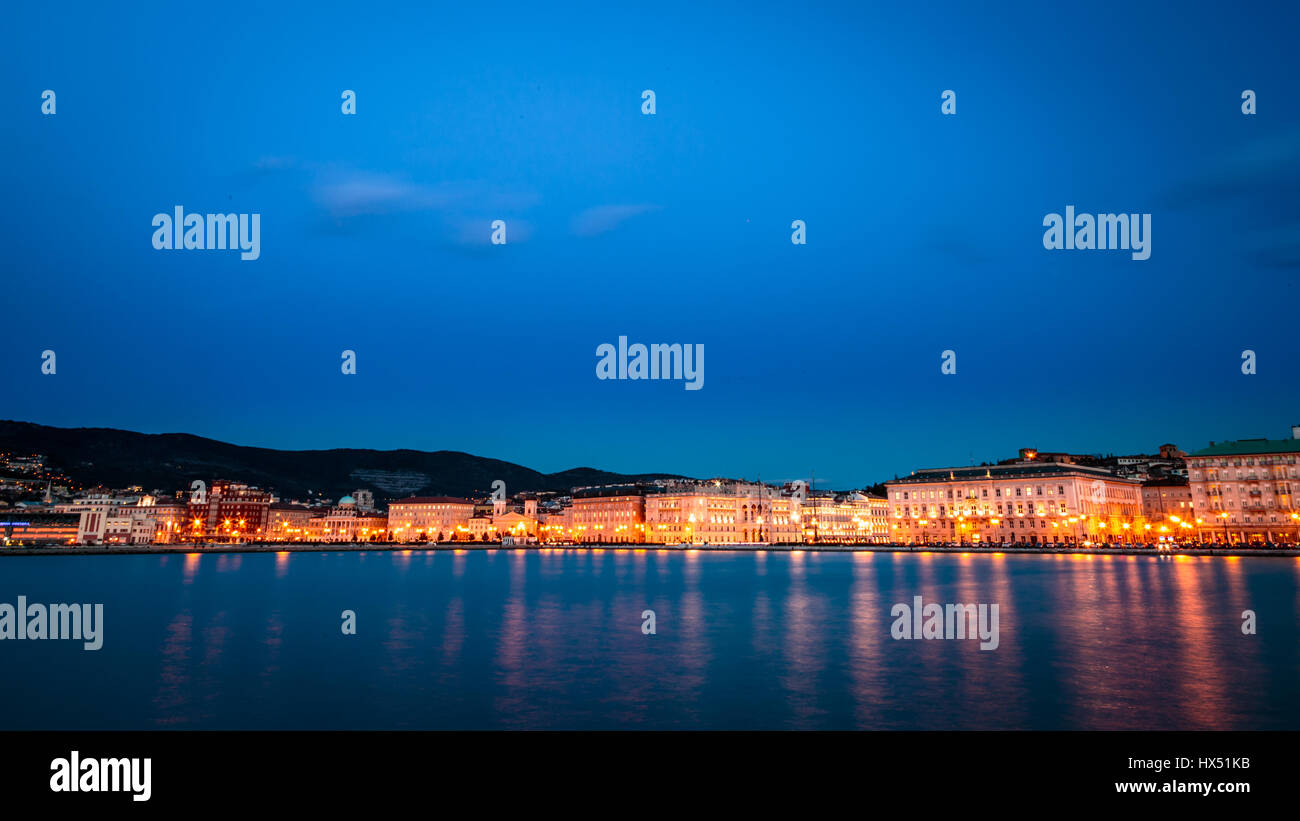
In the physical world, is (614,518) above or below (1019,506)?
below

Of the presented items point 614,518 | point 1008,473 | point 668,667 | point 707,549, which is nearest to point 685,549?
point 707,549

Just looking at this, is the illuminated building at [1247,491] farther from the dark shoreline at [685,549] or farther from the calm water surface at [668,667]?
the calm water surface at [668,667]

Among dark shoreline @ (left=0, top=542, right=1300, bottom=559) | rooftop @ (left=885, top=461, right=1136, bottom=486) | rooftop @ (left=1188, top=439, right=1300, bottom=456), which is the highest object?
rooftop @ (left=1188, top=439, right=1300, bottom=456)

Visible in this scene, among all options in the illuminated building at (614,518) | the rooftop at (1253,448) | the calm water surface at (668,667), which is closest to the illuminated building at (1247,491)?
the rooftop at (1253,448)

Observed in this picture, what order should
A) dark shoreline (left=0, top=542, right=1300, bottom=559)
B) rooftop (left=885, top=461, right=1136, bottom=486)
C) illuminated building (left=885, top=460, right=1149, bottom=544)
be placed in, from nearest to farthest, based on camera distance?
dark shoreline (left=0, top=542, right=1300, bottom=559)
illuminated building (left=885, top=460, right=1149, bottom=544)
rooftop (left=885, top=461, right=1136, bottom=486)

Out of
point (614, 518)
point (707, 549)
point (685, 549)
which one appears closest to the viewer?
point (707, 549)

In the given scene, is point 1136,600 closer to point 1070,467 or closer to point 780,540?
point 1070,467

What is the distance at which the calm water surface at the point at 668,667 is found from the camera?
17062 millimetres

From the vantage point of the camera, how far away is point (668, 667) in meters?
22.9

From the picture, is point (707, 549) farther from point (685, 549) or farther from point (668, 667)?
point (668, 667)

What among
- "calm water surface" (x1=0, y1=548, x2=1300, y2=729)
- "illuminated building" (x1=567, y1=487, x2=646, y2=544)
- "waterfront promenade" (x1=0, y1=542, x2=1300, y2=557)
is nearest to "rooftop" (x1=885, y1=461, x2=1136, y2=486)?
"waterfront promenade" (x1=0, y1=542, x2=1300, y2=557)

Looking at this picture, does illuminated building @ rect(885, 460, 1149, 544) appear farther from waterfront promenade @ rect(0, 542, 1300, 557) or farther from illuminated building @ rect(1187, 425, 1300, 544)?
illuminated building @ rect(1187, 425, 1300, 544)

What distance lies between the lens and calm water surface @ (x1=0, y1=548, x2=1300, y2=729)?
1706 centimetres
